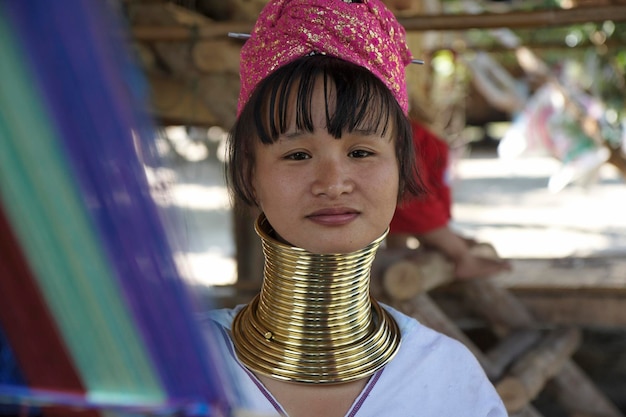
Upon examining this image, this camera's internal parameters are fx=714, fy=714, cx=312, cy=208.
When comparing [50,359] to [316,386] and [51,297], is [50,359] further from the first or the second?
[316,386]

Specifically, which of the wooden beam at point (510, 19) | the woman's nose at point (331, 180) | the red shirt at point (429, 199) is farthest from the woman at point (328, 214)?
the red shirt at point (429, 199)

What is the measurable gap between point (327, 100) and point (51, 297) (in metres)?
0.79

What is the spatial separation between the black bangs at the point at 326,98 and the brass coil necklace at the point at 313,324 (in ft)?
0.85

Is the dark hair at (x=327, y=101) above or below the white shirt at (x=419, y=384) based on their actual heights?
above

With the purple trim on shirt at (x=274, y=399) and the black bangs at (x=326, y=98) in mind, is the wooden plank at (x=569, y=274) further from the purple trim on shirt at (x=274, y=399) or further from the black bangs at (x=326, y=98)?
the black bangs at (x=326, y=98)

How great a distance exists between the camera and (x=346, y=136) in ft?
4.40

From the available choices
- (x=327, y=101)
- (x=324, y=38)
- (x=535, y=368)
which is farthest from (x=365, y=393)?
(x=535, y=368)

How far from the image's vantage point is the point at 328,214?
1348mm

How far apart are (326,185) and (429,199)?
1846mm

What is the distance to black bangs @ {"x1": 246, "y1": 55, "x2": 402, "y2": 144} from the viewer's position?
1.32 m

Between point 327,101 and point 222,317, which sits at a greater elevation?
point 327,101

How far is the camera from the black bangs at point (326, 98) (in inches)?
52.1

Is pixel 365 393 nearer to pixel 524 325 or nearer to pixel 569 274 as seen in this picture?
pixel 524 325

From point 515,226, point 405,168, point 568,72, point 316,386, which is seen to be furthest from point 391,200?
point 568,72
